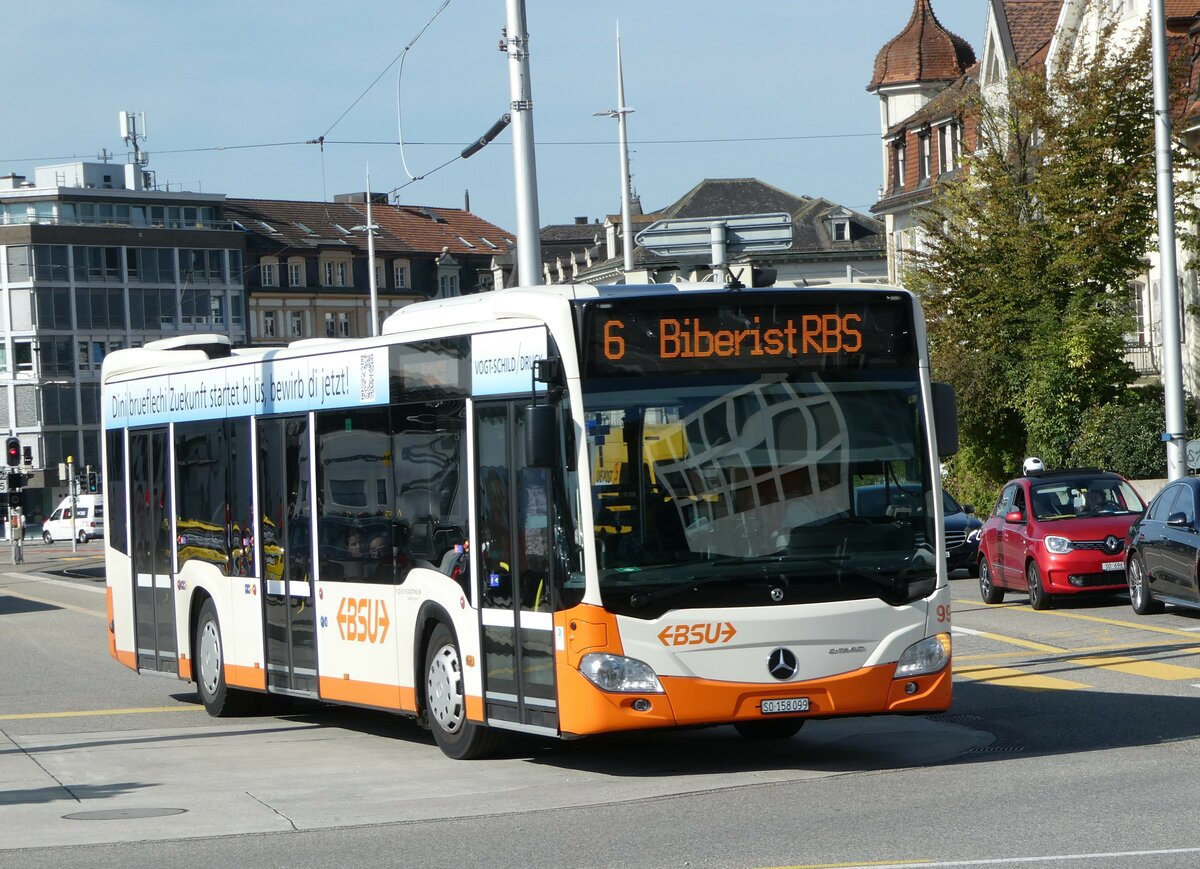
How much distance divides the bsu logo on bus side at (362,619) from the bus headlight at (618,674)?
2.58m

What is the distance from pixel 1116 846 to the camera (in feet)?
28.2

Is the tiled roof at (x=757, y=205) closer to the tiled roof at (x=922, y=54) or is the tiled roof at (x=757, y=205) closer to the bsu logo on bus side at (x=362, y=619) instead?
the tiled roof at (x=922, y=54)

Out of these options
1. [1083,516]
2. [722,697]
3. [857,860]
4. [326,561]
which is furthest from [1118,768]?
[1083,516]

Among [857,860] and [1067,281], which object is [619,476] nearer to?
[857,860]

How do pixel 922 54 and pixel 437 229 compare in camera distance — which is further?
pixel 437 229

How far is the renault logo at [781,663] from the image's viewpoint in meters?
11.3

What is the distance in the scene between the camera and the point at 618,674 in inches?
436

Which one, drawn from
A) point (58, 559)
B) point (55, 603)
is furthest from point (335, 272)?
point (55, 603)

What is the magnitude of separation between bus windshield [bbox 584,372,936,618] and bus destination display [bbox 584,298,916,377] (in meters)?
0.14

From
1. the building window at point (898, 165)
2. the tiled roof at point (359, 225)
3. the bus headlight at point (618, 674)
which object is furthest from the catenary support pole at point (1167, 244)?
the tiled roof at point (359, 225)

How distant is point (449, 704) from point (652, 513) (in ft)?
7.81

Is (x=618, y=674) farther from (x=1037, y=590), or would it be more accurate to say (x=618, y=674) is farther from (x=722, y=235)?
(x=1037, y=590)

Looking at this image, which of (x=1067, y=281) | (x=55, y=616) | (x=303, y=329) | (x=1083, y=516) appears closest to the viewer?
(x=1083, y=516)

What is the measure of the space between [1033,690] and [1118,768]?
4.61 m
